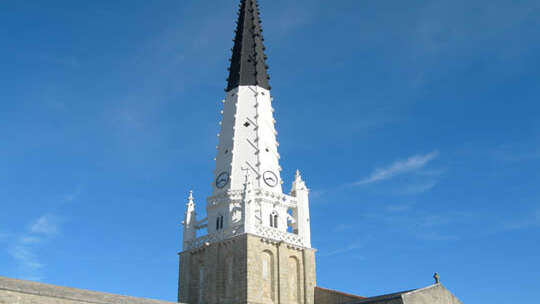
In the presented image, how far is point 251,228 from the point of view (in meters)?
38.1

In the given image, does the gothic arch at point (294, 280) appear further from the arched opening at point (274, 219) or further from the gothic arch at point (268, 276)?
the arched opening at point (274, 219)

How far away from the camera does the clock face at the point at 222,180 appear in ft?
138

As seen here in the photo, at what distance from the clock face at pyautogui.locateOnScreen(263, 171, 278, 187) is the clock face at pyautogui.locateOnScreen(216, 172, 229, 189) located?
2803 mm

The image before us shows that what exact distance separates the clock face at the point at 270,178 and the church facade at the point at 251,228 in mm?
78

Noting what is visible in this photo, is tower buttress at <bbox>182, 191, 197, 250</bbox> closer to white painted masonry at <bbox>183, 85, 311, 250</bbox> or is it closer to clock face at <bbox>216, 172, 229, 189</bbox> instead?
white painted masonry at <bbox>183, 85, 311, 250</bbox>

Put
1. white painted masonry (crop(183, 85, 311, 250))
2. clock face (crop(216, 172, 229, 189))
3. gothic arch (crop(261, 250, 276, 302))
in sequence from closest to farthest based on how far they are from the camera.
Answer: gothic arch (crop(261, 250, 276, 302)) < white painted masonry (crop(183, 85, 311, 250)) < clock face (crop(216, 172, 229, 189))

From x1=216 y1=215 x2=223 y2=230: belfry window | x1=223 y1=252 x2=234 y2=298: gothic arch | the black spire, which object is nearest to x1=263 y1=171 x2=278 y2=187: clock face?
x1=216 y1=215 x2=223 y2=230: belfry window

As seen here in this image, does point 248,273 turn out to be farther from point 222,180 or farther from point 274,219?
point 222,180

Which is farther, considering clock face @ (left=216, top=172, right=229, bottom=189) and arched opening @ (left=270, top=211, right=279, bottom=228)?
clock face @ (left=216, top=172, right=229, bottom=189)

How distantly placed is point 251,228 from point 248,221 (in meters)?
0.55

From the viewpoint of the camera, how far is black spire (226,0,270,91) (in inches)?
1812

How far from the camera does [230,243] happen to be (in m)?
38.5

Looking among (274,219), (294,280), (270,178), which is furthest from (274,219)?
(294,280)

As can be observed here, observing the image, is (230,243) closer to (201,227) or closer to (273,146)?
(201,227)
